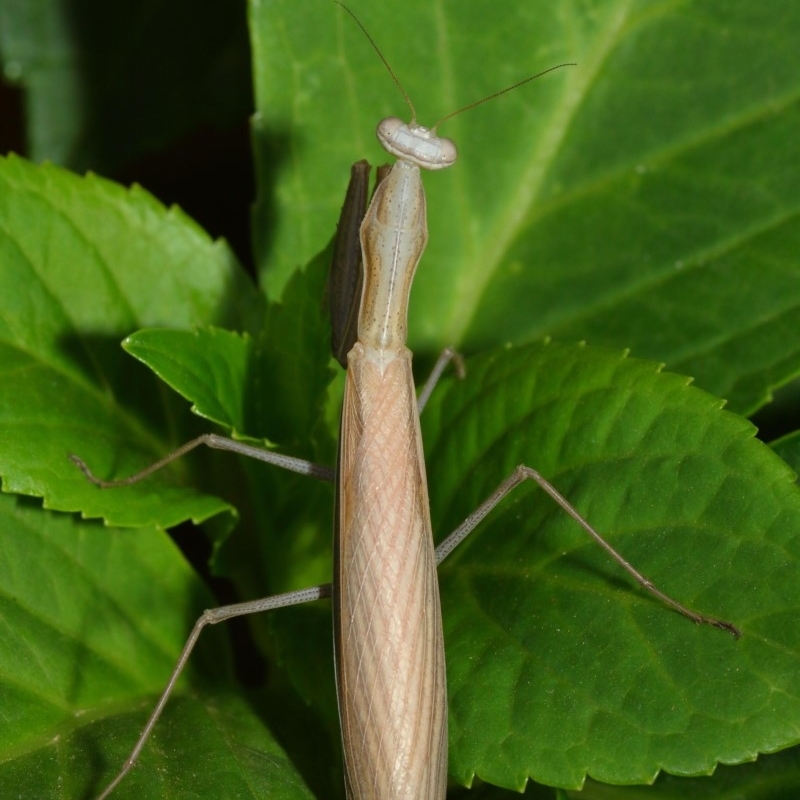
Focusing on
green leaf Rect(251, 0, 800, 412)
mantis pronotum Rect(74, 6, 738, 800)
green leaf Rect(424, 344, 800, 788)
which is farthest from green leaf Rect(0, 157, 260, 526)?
green leaf Rect(424, 344, 800, 788)

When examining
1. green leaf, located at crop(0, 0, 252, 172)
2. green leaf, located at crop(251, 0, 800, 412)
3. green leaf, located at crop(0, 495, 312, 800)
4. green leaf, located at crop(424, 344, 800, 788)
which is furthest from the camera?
green leaf, located at crop(0, 0, 252, 172)

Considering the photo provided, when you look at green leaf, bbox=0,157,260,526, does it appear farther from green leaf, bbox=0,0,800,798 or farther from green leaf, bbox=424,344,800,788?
green leaf, bbox=424,344,800,788

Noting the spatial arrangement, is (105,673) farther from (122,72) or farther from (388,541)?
(122,72)

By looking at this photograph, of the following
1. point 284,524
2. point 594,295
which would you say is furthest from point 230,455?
point 594,295

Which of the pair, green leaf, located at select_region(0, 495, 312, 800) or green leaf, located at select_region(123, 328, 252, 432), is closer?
green leaf, located at select_region(0, 495, 312, 800)

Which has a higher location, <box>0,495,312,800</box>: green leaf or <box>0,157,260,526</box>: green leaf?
<box>0,157,260,526</box>: green leaf

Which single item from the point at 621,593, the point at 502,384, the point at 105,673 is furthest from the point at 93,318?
the point at 621,593

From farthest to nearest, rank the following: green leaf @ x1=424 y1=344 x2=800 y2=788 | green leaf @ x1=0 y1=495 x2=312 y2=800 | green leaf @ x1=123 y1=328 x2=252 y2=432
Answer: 1. green leaf @ x1=123 y1=328 x2=252 y2=432
2. green leaf @ x1=0 y1=495 x2=312 y2=800
3. green leaf @ x1=424 y1=344 x2=800 y2=788
